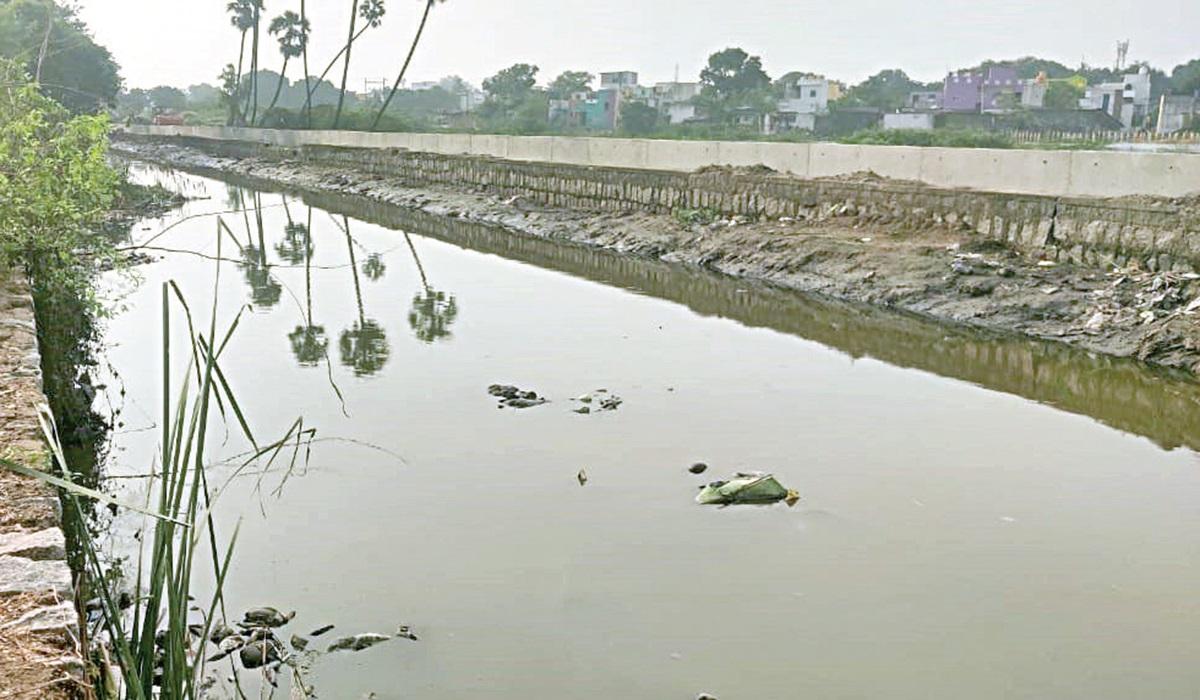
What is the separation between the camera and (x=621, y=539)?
5.28m

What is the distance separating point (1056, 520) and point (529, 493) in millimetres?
2677

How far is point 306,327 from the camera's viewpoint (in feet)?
35.1

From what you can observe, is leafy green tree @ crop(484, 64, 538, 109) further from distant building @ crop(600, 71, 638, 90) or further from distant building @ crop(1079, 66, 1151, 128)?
distant building @ crop(1079, 66, 1151, 128)

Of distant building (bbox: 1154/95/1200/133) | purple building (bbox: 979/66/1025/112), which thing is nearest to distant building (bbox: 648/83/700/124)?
purple building (bbox: 979/66/1025/112)

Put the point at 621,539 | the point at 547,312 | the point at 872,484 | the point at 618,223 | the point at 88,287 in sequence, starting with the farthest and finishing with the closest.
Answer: the point at 618,223, the point at 547,312, the point at 88,287, the point at 872,484, the point at 621,539

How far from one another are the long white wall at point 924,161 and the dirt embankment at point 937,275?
106 centimetres

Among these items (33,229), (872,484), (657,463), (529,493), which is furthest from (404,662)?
(33,229)

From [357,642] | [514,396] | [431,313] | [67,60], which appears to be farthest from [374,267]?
[67,60]

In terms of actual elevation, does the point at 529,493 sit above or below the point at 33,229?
below

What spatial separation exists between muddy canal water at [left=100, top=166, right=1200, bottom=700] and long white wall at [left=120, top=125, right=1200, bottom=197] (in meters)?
2.89

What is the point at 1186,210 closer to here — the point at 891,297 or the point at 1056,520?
the point at 891,297

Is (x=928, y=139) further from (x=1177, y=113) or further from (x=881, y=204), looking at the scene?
(x=1177, y=113)

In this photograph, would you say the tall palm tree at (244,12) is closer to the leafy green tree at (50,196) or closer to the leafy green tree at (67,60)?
the leafy green tree at (67,60)

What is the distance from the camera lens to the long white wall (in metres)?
11.8
